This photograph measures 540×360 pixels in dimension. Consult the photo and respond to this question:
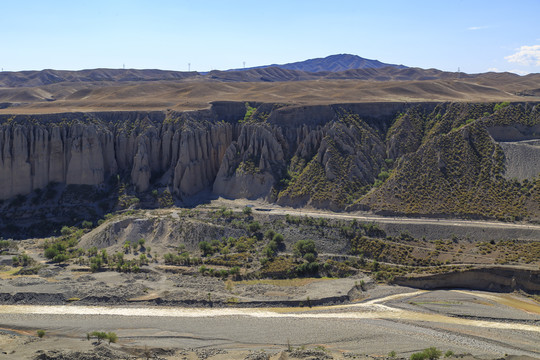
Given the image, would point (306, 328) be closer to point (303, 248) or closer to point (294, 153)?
point (303, 248)

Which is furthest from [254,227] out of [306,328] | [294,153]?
[306,328]

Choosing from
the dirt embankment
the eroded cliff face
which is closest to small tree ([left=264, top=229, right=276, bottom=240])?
the eroded cliff face

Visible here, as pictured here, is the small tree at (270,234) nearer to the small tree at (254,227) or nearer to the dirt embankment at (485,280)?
the small tree at (254,227)

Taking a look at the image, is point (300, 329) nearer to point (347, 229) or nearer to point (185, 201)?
point (347, 229)

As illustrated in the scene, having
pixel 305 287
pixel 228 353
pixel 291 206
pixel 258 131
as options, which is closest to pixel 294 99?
pixel 258 131

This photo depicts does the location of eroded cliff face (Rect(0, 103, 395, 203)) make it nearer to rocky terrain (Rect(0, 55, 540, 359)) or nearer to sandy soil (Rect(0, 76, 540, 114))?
rocky terrain (Rect(0, 55, 540, 359))

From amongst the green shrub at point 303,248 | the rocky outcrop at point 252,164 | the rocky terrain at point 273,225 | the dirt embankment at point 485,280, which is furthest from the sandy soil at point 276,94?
the dirt embankment at point 485,280

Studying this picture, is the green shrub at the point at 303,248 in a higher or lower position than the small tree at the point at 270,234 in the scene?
lower

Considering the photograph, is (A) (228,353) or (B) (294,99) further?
(B) (294,99)
